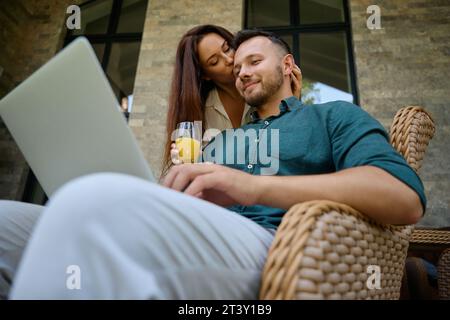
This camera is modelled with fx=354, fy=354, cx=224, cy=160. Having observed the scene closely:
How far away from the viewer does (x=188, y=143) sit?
145 centimetres

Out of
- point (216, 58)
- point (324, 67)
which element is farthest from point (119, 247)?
point (324, 67)

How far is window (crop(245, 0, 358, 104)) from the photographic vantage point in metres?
5.00

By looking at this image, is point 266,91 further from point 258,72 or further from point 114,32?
point 114,32

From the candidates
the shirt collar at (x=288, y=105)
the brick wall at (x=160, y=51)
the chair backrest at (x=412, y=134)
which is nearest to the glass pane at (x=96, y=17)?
the brick wall at (x=160, y=51)

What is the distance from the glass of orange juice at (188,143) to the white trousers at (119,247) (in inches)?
33.8

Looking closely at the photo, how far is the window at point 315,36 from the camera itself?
5.00 m

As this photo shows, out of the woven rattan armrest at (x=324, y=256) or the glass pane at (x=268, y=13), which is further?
the glass pane at (x=268, y=13)

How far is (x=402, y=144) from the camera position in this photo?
3.30ft

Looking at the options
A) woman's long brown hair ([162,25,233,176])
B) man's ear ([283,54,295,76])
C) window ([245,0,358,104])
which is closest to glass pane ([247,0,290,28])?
window ([245,0,358,104])

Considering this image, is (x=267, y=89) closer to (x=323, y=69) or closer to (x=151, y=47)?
(x=151, y=47)

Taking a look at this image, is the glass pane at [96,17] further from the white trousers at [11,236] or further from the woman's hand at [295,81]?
the white trousers at [11,236]

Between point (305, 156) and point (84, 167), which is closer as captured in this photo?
point (84, 167)

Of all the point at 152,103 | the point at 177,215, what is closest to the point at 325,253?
the point at 177,215

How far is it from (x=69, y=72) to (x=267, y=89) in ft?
3.12
